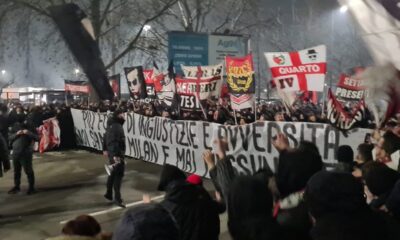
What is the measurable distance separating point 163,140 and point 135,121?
5.68 ft

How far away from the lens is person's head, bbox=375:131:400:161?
5.86 metres

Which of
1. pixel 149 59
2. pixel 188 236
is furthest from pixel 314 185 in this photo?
pixel 149 59

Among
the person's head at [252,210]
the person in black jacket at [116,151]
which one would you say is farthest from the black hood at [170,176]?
the person in black jacket at [116,151]

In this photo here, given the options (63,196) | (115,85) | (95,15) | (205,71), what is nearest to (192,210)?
(63,196)

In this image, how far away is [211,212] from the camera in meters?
3.53

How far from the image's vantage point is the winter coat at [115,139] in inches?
345

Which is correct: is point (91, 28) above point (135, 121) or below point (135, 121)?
above

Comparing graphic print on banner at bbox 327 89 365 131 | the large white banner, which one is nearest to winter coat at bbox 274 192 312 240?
the large white banner

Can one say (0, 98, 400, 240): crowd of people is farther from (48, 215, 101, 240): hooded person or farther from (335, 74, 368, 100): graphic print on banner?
(335, 74, 368, 100): graphic print on banner

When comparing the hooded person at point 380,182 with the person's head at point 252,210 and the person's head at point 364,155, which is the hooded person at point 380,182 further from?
the person's head at point 364,155

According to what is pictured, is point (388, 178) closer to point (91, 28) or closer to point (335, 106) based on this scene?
point (335, 106)

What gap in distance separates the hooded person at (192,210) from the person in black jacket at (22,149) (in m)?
6.72

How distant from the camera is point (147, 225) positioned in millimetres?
2359

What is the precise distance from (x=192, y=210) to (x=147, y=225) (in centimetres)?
112
